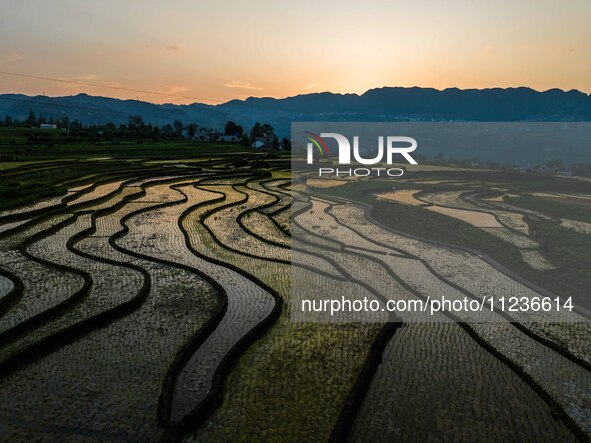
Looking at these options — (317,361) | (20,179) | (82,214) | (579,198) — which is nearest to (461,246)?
Result: (317,361)

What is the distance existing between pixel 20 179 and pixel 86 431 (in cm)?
2661

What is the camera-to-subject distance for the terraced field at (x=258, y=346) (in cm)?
644

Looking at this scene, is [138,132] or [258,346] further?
[138,132]

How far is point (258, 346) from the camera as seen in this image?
29.0 feet

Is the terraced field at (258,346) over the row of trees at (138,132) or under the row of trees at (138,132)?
under

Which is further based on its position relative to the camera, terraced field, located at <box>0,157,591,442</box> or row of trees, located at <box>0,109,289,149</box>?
row of trees, located at <box>0,109,289,149</box>

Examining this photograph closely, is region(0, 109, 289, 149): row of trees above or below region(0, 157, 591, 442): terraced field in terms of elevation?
above

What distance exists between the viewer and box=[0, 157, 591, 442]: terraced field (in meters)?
6.44

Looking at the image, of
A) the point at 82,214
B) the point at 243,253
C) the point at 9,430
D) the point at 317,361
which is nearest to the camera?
the point at 9,430

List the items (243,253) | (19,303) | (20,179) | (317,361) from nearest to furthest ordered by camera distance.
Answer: (317,361), (19,303), (243,253), (20,179)

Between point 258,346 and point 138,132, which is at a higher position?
point 138,132

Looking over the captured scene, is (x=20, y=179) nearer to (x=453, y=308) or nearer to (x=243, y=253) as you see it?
(x=243, y=253)

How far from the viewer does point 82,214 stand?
20141 millimetres

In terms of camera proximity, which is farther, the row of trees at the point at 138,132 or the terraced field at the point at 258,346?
the row of trees at the point at 138,132
